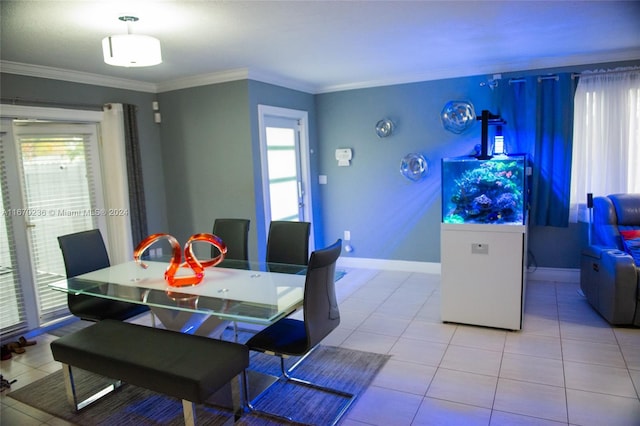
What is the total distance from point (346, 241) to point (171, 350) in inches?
143

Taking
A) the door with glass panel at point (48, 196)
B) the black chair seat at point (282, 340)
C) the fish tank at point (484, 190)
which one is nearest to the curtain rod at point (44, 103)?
the door with glass panel at point (48, 196)

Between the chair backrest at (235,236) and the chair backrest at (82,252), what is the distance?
3.20ft

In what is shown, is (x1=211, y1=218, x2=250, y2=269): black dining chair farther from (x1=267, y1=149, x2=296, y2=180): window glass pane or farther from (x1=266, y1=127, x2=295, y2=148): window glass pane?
(x1=266, y1=127, x2=295, y2=148): window glass pane

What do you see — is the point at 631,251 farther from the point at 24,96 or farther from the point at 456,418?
the point at 24,96

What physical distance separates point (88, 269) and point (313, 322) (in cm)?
214

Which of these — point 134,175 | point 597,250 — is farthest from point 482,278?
point 134,175

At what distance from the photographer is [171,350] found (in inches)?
95.4

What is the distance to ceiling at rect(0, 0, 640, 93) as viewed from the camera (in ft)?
8.39

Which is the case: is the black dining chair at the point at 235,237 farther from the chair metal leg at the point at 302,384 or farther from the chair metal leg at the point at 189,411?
the chair metal leg at the point at 189,411

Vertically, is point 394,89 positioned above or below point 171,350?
above

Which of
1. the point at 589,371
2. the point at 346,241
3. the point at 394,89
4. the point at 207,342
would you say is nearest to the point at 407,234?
the point at 346,241

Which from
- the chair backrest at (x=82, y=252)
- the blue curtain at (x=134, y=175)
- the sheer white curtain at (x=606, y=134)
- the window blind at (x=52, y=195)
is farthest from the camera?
the blue curtain at (x=134, y=175)

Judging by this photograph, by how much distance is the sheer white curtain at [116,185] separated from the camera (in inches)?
174

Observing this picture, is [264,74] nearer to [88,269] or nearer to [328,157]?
[328,157]
